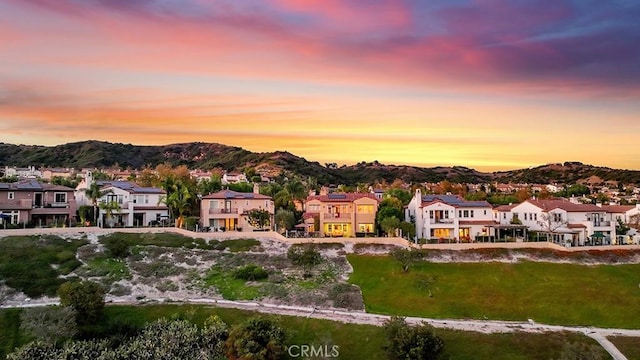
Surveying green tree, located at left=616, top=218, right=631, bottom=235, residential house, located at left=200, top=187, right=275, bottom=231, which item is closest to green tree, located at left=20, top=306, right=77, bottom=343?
residential house, located at left=200, top=187, right=275, bottom=231

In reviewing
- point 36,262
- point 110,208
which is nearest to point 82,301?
point 36,262

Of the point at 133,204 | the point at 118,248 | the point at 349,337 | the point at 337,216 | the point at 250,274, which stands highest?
the point at 133,204

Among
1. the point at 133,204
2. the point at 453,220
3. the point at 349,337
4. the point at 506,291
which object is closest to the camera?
the point at 349,337

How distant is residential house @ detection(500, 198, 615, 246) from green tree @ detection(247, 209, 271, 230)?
40284 millimetres

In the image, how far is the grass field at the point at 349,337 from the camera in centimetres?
4106

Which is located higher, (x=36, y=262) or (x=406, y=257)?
(x=406, y=257)

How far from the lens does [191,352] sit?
4153 centimetres

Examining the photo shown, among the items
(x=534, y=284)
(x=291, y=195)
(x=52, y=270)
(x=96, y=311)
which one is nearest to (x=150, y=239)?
(x=52, y=270)

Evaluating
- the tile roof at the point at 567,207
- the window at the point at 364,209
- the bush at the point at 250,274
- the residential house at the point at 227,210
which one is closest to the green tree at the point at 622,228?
the tile roof at the point at 567,207

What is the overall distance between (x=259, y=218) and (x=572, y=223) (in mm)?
47160

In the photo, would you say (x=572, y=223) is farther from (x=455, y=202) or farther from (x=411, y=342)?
(x=411, y=342)

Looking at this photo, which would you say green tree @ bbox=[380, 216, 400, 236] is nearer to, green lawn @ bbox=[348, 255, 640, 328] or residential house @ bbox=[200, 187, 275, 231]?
green lawn @ bbox=[348, 255, 640, 328]

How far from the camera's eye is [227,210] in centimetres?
7956

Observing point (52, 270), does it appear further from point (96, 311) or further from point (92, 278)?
point (96, 311)
